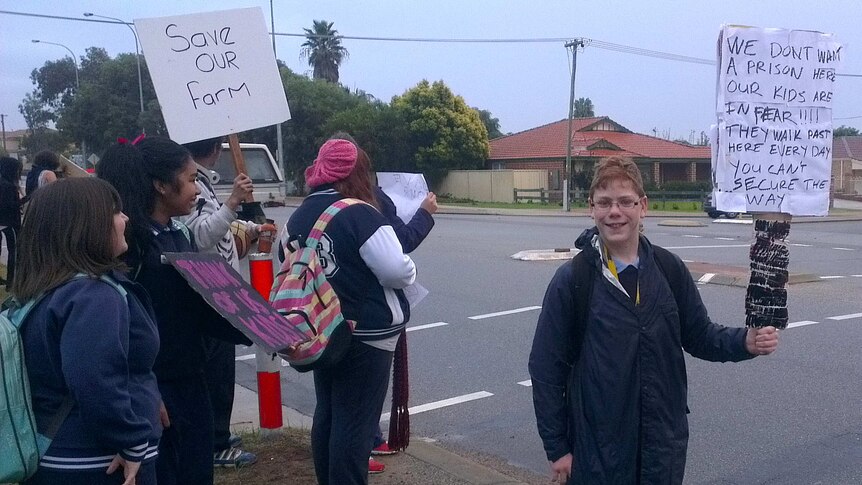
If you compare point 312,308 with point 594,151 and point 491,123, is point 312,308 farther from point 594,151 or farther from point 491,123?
point 491,123

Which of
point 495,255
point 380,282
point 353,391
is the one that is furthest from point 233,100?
point 495,255

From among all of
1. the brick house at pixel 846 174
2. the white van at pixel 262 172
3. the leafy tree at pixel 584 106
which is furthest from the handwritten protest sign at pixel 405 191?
the leafy tree at pixel 584 106

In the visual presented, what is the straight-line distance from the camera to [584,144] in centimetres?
4719

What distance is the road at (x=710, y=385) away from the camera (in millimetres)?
5270

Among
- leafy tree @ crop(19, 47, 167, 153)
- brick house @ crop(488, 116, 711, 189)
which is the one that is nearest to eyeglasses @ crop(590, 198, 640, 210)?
brick house @ crop(488, 116, 711, 189)

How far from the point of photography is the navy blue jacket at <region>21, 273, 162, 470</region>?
2369mm

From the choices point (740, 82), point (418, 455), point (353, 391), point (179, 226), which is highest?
point (740, 82)

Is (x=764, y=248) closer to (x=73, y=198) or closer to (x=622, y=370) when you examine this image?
(x=622, y=370)

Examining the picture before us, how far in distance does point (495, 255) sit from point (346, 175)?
496 inches

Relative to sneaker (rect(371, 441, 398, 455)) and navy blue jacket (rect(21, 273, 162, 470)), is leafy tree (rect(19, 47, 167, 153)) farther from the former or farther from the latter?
navy blue jacket (rect(21, 273, 162, 470))

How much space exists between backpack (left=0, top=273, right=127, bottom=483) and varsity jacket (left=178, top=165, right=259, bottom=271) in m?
1.43

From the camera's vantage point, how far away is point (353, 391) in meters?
3.58

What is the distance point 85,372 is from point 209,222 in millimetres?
1615

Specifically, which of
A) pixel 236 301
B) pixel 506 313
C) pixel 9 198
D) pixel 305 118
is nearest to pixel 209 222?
pixel 236 301
